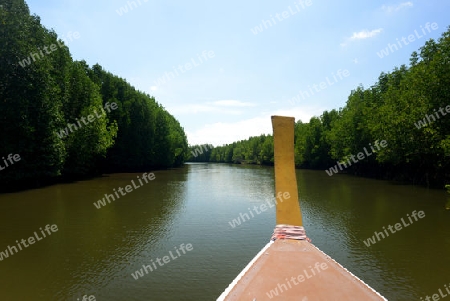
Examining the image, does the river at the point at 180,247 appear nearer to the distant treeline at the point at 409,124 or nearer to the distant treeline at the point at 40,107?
the distant treeline at the point at 40,107

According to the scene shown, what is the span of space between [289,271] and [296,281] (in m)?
0.25

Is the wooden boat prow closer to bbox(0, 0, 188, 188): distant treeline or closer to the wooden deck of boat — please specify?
the wooden deck of boat

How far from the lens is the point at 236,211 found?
58.7ft

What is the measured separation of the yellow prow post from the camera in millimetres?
4652

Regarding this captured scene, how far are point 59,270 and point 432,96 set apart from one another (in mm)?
Answer: 31390

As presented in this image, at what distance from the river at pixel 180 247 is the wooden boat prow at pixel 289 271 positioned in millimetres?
3695

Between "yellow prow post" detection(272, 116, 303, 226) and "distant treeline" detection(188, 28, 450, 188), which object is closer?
"yellow prow post" detection(272, 116, 303, 226)

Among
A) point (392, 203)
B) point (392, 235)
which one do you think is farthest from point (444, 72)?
point (392, 235)

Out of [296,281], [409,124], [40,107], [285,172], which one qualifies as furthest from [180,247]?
[409,124]

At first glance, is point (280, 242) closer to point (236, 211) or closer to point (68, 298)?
point (68, 298)

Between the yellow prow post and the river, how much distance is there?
11.9ft

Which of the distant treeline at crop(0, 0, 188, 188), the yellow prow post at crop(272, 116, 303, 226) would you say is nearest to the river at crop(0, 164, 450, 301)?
the yellow prow post at crop(272, 116, 303, 226)

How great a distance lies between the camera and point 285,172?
187 inches

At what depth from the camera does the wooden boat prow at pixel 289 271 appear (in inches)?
123
